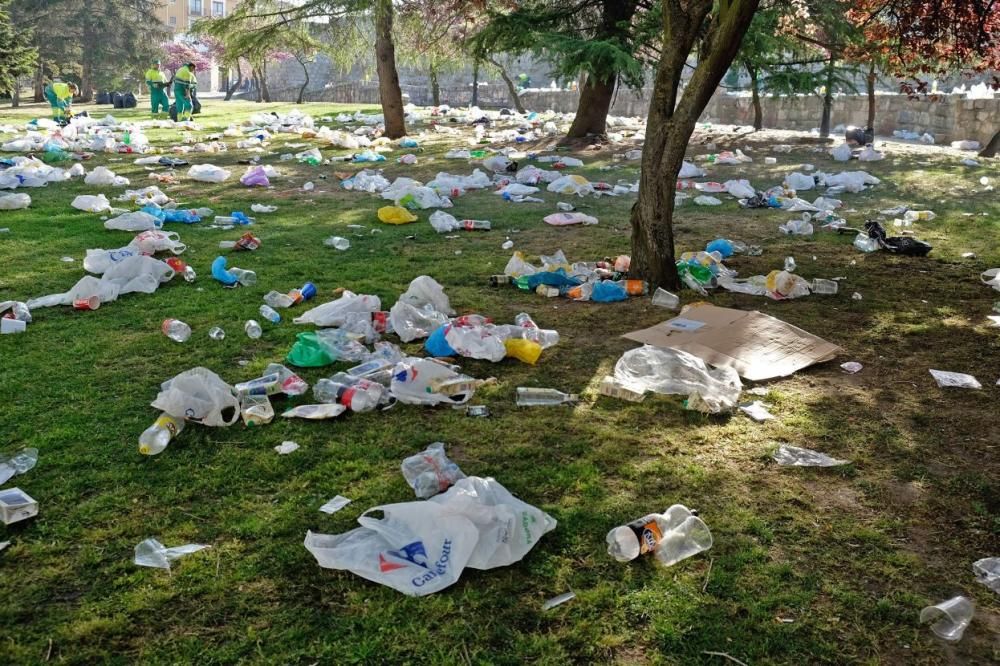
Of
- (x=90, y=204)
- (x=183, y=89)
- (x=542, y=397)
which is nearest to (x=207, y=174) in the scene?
(x=90, y=204)

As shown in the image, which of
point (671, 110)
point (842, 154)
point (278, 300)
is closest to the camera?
point (278, 300)

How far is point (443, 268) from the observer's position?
5586mm

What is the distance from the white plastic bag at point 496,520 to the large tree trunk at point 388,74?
1118 centimetres

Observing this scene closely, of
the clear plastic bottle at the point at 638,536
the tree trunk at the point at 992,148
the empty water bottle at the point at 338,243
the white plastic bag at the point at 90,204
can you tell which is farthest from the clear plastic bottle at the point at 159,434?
the tree trunk at the point at 992,148

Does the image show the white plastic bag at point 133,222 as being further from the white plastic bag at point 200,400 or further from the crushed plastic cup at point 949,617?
the crushed plastic cup at point 949,617

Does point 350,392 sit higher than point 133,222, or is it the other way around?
point 133,222

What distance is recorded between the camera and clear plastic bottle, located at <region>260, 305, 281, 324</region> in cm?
435

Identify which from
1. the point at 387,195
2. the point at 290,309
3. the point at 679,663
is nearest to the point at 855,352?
the point at 679,663

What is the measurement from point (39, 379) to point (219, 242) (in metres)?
2.92

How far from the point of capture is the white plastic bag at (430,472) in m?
2.60

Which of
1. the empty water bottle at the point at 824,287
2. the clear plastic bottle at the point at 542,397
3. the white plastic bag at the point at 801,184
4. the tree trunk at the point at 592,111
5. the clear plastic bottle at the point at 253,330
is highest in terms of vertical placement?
the tree trunk at the point at 592,111

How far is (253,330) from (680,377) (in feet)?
7.50

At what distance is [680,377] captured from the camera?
351cm

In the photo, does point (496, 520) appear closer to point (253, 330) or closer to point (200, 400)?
point (200, 400)
